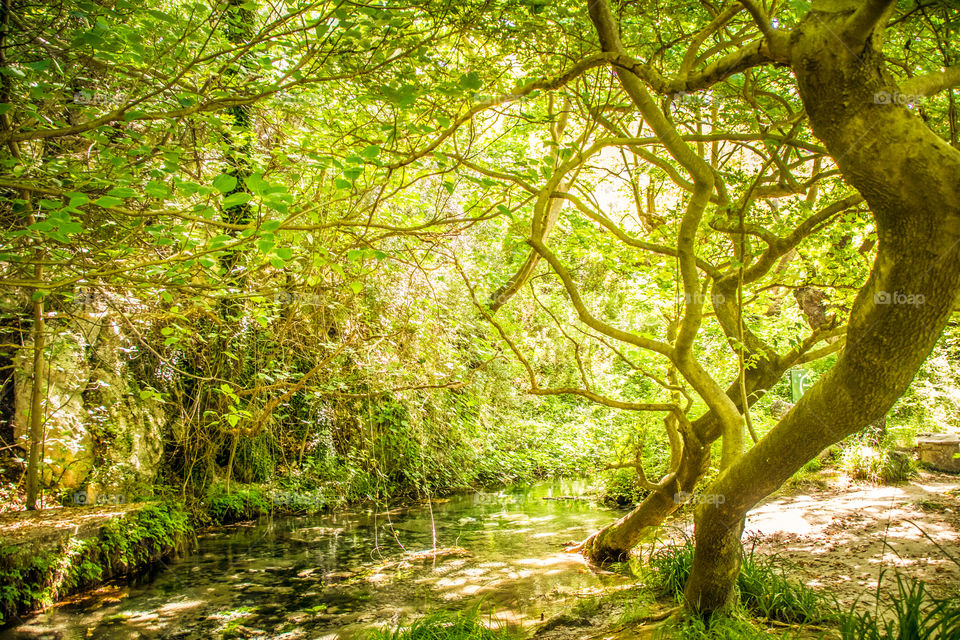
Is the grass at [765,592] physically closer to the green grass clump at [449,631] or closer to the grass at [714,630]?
the grass at [714,630]

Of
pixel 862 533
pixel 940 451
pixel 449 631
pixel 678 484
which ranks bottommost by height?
pixel 862 533

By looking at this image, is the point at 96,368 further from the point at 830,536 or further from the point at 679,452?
the point at 830,536

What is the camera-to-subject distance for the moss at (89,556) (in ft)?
14.8

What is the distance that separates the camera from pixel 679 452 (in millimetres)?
5461

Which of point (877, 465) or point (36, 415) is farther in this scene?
point (877, 465)

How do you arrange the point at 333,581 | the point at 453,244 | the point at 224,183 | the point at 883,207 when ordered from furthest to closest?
the point at 453,244 < the point at 333,581 < the point at 883,207 < the point at 224,183

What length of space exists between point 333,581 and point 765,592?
4.00m

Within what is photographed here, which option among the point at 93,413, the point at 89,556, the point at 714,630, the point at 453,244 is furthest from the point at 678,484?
the point at 93,413

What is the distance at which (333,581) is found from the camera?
5.53 metres

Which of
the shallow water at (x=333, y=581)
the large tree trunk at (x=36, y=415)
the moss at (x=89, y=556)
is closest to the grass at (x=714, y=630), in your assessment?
the shallow water at (x=333, y=581)

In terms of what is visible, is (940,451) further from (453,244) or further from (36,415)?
(36,415)

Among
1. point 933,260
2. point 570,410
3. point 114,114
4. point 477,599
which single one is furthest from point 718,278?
point 570,410

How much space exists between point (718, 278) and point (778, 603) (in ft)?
8.17

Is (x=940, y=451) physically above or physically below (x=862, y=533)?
above
